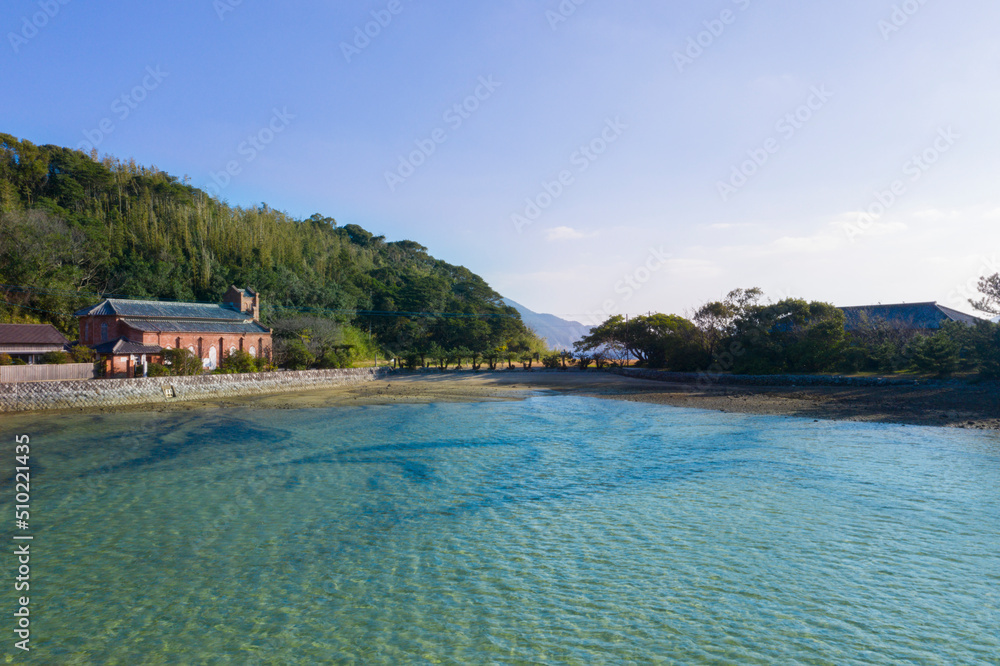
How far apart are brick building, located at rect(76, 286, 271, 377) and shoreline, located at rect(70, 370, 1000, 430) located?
4355 mm

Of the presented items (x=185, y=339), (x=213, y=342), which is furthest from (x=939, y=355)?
(x=185, y=339)

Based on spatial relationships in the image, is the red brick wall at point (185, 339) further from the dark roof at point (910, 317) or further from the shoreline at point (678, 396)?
the dark roof at point (910, 317)

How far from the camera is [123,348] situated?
2538 centimetres

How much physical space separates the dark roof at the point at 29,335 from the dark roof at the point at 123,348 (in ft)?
5.00

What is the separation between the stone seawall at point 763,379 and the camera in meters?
24.3

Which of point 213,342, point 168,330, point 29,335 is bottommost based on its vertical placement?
point 213,342

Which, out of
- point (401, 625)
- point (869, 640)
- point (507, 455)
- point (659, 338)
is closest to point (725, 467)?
point (507, 455)

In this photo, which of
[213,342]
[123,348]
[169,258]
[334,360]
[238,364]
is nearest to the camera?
[123,348]

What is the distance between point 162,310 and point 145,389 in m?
Result: 8.01

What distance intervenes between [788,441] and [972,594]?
9515 millimetres

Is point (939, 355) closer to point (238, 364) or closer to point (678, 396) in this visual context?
point (678, 396)

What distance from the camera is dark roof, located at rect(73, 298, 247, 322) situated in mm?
27734

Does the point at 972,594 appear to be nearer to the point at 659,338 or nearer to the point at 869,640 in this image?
the point at 869,640

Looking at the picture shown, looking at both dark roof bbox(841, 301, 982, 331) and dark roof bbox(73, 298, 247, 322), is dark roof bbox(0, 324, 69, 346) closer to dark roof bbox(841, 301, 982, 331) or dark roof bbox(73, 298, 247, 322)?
dark roof bbox(73, 298, 247, 322)
